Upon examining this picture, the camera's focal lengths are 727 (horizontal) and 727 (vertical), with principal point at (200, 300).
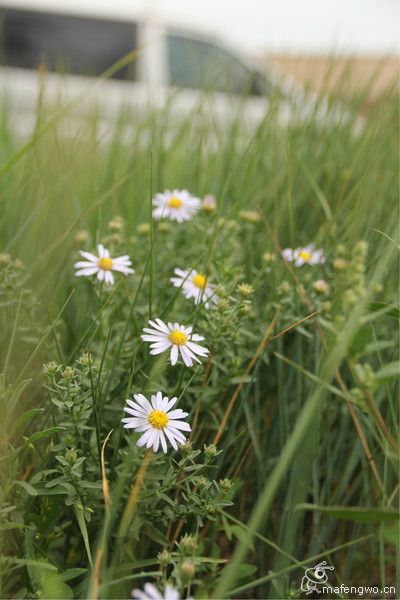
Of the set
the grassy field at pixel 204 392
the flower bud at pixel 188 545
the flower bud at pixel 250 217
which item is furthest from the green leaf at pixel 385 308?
the flower bud at pixel 250 217

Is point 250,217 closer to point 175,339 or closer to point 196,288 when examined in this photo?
point 196,288

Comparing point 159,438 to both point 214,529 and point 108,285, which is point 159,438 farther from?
point 108,285

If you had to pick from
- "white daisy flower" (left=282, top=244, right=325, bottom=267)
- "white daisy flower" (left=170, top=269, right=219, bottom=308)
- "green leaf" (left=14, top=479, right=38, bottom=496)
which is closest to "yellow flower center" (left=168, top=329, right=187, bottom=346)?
"white daisy flower" (left=170, top=269, right=219, bottom=308)

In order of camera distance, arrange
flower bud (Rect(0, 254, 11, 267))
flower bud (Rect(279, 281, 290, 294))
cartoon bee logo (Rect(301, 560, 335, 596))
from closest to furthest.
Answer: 1. cartoon bee logo (Rect(301, 560, 335, 596))
2. flower bud (Rect(0, 254, 11, 267))
3. flower bud (Rect(279, 281, 290, 294))

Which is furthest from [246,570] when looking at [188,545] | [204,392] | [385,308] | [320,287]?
[320,287]

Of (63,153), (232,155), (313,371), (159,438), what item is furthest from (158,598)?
(232,155)

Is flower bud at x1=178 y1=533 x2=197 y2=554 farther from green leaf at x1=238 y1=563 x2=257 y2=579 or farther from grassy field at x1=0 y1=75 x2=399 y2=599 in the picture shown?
green leaf at x1=238 y1=563 x2=257 y2=579

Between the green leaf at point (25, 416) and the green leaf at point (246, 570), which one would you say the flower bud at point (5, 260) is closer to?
the green leaf at point (25, 416)
